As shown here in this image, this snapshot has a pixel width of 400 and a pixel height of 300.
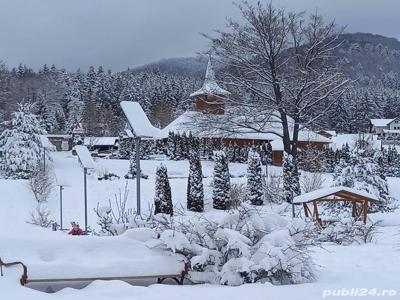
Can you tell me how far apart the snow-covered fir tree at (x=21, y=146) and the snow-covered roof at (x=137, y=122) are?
2301 cm

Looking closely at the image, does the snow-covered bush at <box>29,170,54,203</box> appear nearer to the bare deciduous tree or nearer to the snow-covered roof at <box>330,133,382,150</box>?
the bare deciduous tree

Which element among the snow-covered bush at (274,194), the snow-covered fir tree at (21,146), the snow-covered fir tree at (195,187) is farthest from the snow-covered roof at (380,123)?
the snow-covered fir tree at (195,187)

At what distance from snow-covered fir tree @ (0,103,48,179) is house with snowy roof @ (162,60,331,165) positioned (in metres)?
8.80

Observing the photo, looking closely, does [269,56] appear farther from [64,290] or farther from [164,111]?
[164,111]

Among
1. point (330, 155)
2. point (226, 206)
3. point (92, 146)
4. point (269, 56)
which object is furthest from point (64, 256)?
point (92, 146)

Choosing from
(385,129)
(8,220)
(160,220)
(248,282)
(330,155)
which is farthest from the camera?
(385,129)

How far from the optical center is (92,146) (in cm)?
4916

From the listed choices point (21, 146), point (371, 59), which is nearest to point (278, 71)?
point (21, 146)

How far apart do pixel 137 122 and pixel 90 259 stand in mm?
3914

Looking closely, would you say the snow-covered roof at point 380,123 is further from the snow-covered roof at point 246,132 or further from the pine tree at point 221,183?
the pine tree at point 221,183

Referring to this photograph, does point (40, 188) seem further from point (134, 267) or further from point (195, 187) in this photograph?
point (134, 267)

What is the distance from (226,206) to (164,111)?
4277 centimetres

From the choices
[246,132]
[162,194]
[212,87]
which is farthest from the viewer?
[212,87]

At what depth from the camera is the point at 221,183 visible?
20.2 metres
